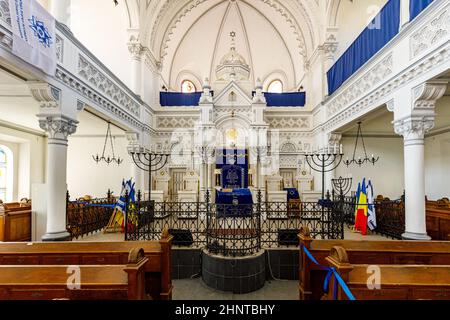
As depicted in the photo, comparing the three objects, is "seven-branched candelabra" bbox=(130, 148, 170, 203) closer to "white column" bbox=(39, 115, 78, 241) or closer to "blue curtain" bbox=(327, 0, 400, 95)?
"white column" bbox=(39, 115, 78, 241)

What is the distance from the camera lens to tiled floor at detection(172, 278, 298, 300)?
4.42m

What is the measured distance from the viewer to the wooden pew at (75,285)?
224 centimetres

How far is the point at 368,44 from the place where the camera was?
23.1 feet

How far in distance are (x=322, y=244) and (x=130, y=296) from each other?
2991 millimetres

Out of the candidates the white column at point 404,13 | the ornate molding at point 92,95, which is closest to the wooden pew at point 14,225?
the ornate molding at point 92,95

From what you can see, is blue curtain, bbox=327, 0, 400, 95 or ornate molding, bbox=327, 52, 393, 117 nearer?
blue curtain, bbox=327, 0, 400, 95

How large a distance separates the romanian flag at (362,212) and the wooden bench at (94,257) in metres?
6.22

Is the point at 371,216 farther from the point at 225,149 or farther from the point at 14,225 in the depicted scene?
the point at 14,225

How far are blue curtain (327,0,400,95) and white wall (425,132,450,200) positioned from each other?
17.9 feet

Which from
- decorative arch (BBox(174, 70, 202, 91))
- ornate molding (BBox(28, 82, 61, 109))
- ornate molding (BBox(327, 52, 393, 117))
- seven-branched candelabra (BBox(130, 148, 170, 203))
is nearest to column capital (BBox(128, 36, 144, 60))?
seven-branched candelabra (BBox(130, 148, 170, 203))

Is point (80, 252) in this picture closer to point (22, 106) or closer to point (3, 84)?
point (3, 84)

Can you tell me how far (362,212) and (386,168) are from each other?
544 centimetres

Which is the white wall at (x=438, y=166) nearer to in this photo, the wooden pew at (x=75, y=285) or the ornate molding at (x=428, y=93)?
the ornate molding at (x=428, y=93)

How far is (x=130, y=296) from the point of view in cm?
228
